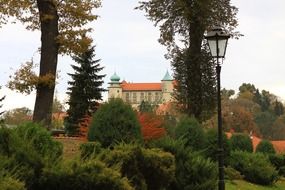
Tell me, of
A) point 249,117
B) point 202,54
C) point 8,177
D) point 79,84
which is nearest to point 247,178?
point 202,54

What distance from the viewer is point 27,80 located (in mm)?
18516

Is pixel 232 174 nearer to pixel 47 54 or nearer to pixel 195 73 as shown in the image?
pixel 195 73

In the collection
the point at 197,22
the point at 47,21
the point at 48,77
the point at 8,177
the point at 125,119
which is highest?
the point at 197,22

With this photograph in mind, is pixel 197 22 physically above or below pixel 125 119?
above

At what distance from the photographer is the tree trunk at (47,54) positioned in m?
19.0

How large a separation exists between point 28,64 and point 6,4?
2.20 meters

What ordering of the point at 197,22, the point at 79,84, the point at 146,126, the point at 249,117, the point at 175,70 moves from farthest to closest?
the point at 249,117, the point at 79,84, the point at 175,70, the point at 197,22, the point at 146,126

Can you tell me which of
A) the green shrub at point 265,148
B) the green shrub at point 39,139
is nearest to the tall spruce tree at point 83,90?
the green shrub at point 265,148

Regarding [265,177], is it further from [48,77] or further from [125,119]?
[125,119]

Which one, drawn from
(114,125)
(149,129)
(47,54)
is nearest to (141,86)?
(47,54)

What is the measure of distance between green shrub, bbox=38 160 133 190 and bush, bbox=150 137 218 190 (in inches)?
185

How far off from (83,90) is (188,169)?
34879 mm

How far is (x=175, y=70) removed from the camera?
99.6ft

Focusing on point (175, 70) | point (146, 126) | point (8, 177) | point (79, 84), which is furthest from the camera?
point (79, 84)
